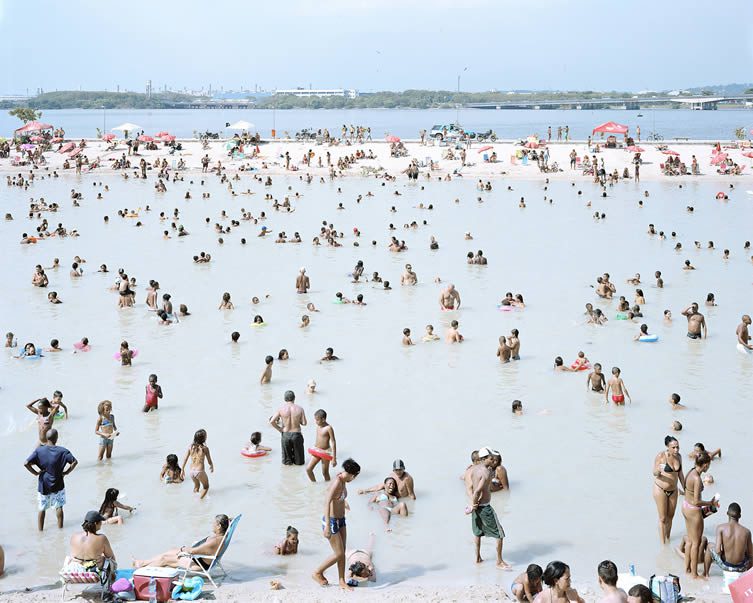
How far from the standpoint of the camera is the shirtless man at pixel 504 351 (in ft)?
57.6

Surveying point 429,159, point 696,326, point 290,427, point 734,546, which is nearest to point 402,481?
point 290,427

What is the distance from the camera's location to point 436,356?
18.3 m

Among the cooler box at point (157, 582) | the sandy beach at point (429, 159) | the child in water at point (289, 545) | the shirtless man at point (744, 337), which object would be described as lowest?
the child in water at point (289, 545)

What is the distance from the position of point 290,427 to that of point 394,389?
438 cm

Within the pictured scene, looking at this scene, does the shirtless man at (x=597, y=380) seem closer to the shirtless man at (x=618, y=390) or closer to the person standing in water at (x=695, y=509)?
the shirtless man at (x=618, y=390)

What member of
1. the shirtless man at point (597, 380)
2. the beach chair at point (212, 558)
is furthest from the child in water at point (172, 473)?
the shirtless man at point (597, 380)

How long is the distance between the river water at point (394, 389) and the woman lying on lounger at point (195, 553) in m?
0.60

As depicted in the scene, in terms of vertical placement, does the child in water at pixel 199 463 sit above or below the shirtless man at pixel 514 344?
below

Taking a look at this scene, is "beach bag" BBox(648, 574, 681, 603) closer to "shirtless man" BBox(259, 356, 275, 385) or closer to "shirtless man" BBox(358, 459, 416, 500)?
"shirtless man" BBox(358, 459, 416, 500)

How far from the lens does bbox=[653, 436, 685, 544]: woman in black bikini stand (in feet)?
31.2

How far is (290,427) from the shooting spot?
12.1m

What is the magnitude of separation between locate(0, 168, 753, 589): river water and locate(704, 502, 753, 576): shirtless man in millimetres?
880

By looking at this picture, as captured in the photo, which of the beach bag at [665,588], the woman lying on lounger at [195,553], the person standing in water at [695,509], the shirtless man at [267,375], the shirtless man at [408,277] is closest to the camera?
the beach bag at [665,588]

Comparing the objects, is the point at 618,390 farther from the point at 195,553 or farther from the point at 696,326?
the point at 195,553
